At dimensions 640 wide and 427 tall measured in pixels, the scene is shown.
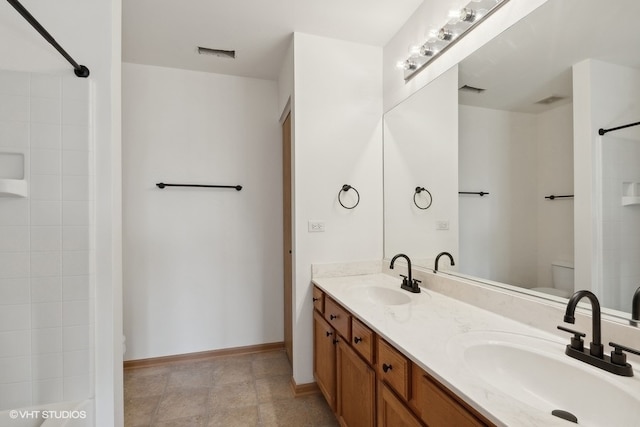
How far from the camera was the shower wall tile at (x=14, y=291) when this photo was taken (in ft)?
3.73

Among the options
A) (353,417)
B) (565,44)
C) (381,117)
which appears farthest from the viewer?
(381,117)

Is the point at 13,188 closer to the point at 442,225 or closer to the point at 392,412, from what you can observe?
the point at 392,412

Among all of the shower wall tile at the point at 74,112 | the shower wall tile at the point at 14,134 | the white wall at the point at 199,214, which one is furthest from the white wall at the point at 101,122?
the white wall at the point at 199,214

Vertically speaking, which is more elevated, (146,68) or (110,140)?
(146,68)

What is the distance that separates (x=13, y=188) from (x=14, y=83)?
1.42 ft

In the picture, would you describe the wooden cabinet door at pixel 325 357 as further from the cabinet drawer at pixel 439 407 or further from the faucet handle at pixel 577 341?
the faucet handle at pixel 577 341

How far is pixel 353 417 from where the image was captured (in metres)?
1.41

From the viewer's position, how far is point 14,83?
1.14m

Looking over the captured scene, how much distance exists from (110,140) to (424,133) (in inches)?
69.6

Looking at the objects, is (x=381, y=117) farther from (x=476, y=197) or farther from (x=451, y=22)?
(x=476, y=197)

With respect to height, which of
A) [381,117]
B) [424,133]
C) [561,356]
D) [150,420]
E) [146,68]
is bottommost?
[150,420]

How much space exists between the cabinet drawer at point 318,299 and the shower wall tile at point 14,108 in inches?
65.8

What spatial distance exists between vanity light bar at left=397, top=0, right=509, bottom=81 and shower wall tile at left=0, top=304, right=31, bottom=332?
7.63ft

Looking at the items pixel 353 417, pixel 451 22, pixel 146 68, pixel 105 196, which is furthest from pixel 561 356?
pixel 146 68
